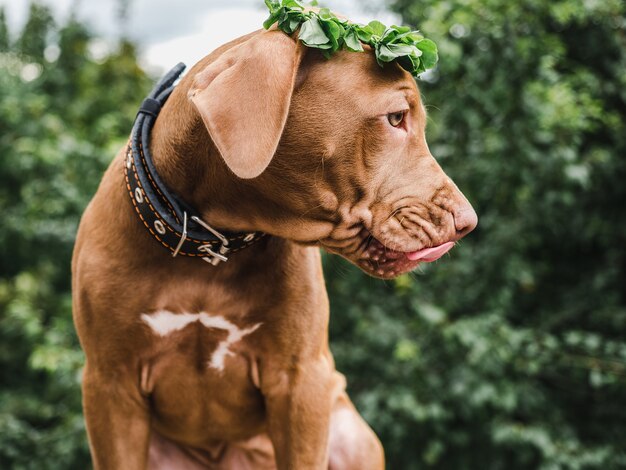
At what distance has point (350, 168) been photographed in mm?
1873

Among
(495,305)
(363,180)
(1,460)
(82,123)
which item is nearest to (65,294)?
(1,460)

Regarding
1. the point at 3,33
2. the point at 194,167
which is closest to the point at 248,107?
the point at 194,167

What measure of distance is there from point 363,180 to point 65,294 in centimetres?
346

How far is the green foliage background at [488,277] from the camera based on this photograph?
3.78 m

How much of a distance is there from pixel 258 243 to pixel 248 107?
572mm

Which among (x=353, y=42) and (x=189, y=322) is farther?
(x=189, y=322)

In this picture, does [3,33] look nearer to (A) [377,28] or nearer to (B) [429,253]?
(A) [377,28]

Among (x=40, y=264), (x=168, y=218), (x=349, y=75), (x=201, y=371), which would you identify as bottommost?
(x=40, y=264)

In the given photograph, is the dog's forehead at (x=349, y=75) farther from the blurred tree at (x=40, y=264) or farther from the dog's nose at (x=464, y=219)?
the blurred tree at (x=40, y=264)

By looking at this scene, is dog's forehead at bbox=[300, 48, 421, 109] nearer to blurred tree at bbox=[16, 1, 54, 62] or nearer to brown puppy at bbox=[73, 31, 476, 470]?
brown puppy at bbox=[73, 31, 476, 470]

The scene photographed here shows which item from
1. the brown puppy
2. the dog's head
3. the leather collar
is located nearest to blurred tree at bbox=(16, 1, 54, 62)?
the brown puppy

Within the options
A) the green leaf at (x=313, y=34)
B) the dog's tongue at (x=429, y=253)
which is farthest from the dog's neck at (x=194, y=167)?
the dog's tongue at (x=429, y=253)

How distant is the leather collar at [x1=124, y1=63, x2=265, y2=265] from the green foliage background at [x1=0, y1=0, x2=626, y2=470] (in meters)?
1.71

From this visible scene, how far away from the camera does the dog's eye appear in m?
1.90
